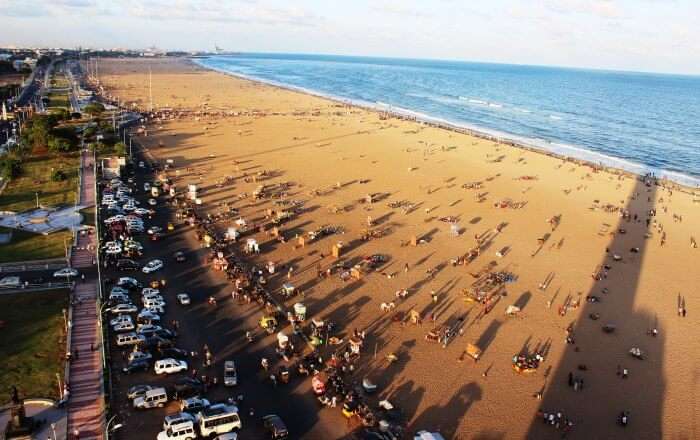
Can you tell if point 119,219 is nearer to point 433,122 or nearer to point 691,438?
point 691,438

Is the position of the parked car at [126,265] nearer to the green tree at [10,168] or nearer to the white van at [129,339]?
the white van at [129,339]

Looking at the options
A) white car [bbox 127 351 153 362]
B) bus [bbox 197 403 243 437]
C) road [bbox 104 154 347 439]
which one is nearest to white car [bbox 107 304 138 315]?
road [bbox 104 154 347 439]

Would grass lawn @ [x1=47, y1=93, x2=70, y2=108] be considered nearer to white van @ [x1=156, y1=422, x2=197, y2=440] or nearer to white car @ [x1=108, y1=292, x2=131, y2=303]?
white car @ [x1=108, y1=292, x2=131, y2=303]

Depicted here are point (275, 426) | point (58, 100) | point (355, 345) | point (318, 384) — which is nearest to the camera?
point (275, 426)

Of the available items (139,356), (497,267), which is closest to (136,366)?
(139,356)

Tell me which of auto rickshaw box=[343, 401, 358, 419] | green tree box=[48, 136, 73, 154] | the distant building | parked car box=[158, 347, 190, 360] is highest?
green tree box=[48, 136, 73, 154]

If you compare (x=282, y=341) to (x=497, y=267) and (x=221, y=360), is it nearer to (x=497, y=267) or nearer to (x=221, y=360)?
(x=221, y=360)
